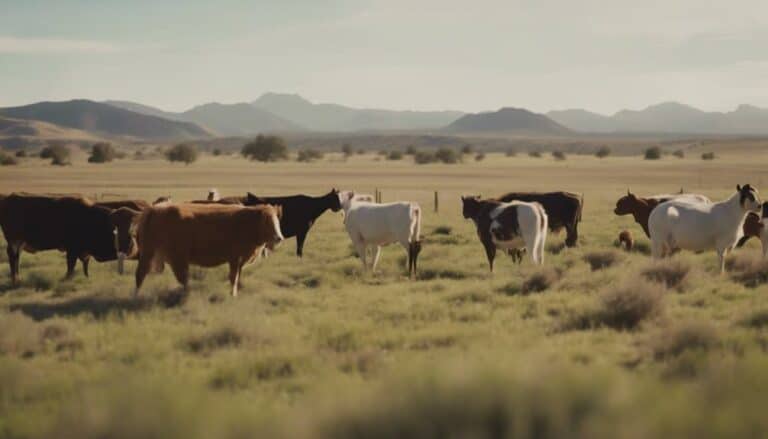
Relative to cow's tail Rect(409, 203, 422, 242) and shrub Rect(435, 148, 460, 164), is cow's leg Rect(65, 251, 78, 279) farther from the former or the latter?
shrub Rect(435, 148, 460, 164)

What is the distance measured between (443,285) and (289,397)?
21.9ft

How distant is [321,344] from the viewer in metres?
8.91

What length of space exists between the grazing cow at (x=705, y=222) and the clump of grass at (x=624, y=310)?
416 centimetres

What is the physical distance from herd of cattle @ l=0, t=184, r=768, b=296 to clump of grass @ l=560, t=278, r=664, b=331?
4.23 m

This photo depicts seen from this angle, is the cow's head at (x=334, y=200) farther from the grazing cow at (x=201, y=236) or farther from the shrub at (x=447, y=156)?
the shrub at (x=447, y=156)

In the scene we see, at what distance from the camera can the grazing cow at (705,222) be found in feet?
44.3

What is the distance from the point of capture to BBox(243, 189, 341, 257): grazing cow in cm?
1906

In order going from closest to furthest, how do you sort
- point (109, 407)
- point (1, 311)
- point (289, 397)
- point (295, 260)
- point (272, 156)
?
point (109, 407) < point (289, 397) < point (1, 311) < point (295, 260) < point (272, 156)

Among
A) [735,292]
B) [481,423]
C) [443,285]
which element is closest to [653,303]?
[735,292]

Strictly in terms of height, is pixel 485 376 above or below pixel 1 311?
above

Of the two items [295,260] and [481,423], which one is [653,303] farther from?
[295,260]

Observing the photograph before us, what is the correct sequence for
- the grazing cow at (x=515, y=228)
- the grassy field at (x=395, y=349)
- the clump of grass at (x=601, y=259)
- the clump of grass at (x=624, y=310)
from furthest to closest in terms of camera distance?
the clump of grass at (x=601, y=259) < the grazing cow at (x=515, y=228) < the clump of grass at (x=624, y=310) < the grassy field at (x=395, y=349)

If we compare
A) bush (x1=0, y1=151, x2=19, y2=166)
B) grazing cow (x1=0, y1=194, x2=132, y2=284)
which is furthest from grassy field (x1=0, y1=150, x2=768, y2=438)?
bush (x1=0, y1=151, x2=19, y2=166)

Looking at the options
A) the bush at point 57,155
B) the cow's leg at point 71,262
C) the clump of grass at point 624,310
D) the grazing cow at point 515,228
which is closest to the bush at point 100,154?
the bush at point 57,155
